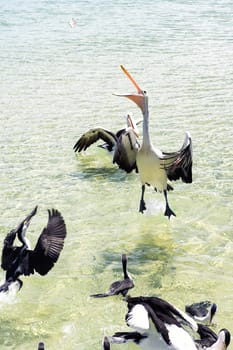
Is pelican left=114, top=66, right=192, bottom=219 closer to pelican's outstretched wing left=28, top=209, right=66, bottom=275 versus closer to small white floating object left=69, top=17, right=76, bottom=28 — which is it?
pelican's outstretched wing left=28, top=209, right=66, bottom=275

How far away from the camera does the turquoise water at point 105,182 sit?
610 cm

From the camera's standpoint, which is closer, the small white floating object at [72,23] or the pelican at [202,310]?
the pelican at [202,310]

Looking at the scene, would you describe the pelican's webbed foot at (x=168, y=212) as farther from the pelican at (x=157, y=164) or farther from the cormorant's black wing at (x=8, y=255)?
the cormorant's black wing at (x=8, y=255)

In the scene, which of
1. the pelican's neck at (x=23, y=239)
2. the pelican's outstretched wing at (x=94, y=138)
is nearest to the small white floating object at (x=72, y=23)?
the pelican's outstretched wing at (x=94, y=138)

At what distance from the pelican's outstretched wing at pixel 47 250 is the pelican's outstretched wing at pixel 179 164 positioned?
5.74 feet

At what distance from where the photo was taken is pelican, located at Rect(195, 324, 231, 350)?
4.71 m

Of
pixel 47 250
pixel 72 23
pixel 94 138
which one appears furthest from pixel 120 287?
pixel 72 23

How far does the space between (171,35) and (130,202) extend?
13283 mm

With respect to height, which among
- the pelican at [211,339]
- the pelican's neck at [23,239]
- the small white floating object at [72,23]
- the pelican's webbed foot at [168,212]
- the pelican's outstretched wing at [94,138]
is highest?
the small white floating object at [72,23]

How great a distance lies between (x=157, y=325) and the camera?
4.43m

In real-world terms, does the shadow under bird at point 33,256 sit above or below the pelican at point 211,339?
above

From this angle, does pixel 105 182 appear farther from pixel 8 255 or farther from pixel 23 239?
pixel 8 255

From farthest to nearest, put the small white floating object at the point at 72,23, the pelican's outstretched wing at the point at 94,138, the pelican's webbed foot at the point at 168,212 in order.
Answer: the small white floating object at the point at 72,23, the pelican's outstretched wing at the point at 94,138, the pelican's webbed foot at the point at 168,212

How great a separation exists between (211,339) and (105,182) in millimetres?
4400
